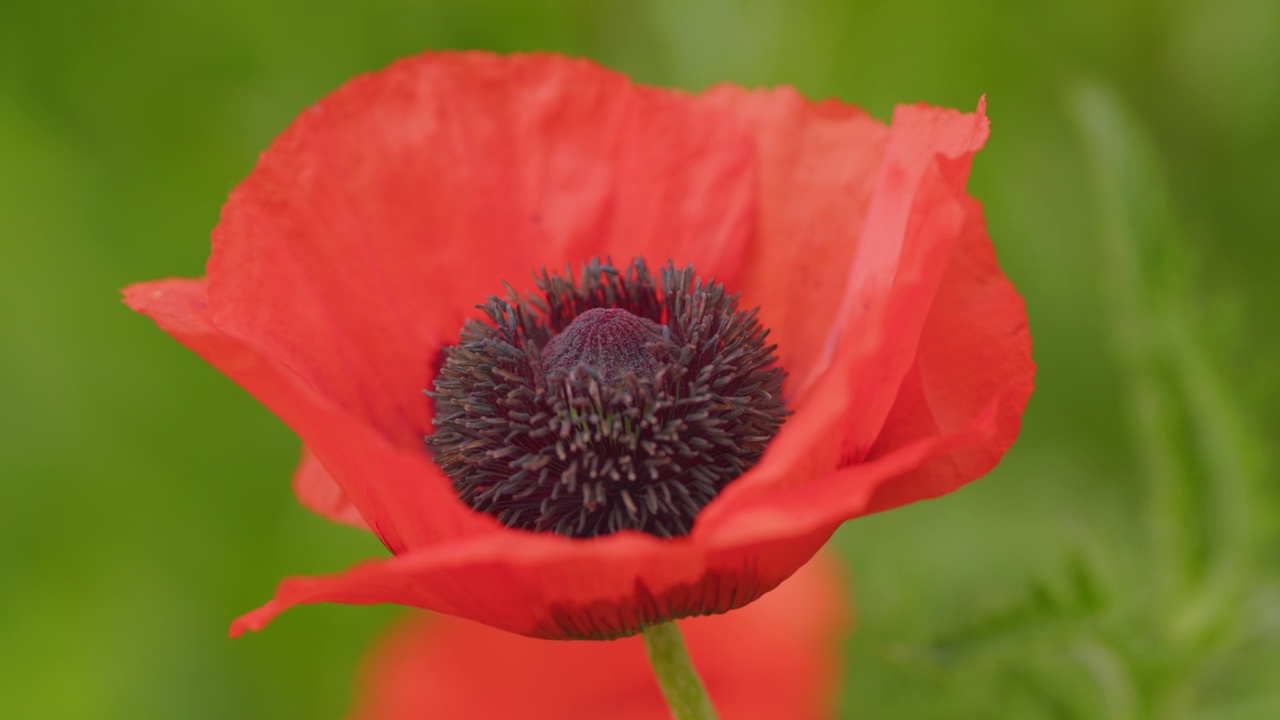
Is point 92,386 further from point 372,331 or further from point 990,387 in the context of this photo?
point 990,387

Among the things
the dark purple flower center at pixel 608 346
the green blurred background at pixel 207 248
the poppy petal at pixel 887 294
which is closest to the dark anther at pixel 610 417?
the dark purple flower center at pixel 608 346

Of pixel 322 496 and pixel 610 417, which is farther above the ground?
pixel 610 417

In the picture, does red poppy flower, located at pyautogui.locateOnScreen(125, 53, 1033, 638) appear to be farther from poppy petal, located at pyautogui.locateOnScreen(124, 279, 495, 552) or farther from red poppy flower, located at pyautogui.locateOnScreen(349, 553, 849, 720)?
red poppy flower, located at pyautogui.locateOnScreen(349, 553, 849, 720)

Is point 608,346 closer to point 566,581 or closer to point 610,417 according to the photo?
point 610,417

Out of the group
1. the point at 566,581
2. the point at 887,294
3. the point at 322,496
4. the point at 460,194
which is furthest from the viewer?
the point at 460,194

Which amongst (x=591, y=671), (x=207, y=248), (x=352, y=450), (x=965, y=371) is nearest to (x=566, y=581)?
(x=352, y=450)

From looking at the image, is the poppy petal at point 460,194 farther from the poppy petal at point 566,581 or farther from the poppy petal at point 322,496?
the poppy petal at point 566,581
